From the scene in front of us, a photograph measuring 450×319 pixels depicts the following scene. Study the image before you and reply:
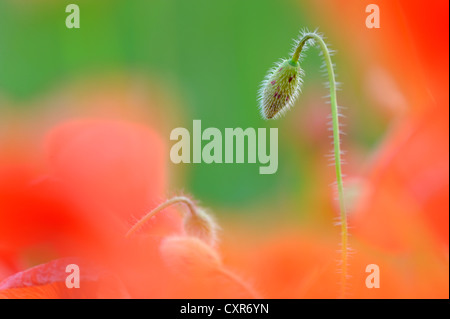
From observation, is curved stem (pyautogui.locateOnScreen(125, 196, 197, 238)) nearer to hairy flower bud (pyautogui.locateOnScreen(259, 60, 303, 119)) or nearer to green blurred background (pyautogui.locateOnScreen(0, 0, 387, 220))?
green blurred background (pyautogui.locateOnScreen(0, 0, 387, 220))

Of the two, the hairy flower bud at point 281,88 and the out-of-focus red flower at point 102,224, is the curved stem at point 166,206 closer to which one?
the out-of-focus red flower at point 102,224

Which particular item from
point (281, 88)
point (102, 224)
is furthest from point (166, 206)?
point (281, 88)

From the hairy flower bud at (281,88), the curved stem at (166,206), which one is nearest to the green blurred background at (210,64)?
the curved stem at (166,206)

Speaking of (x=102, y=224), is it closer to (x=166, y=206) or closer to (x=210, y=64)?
(x=166, y=206)

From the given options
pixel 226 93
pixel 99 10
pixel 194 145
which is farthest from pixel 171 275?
pixel 99 10

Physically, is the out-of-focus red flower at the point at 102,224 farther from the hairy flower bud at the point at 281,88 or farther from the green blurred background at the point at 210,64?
the hairy flower bud at the point at 281,88

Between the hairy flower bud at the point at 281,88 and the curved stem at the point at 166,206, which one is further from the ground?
the hairy flower bud at the point at 281,88

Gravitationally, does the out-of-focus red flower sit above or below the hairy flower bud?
below

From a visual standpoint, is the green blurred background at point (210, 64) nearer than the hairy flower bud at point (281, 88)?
No

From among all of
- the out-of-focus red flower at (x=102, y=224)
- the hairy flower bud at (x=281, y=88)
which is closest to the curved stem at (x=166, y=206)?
the out-of-focus red flower at (x=102, y=224)

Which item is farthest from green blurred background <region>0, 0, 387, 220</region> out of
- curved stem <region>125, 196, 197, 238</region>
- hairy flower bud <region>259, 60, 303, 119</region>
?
hairy flower bud <region>259, 60, 303, 119</region>
